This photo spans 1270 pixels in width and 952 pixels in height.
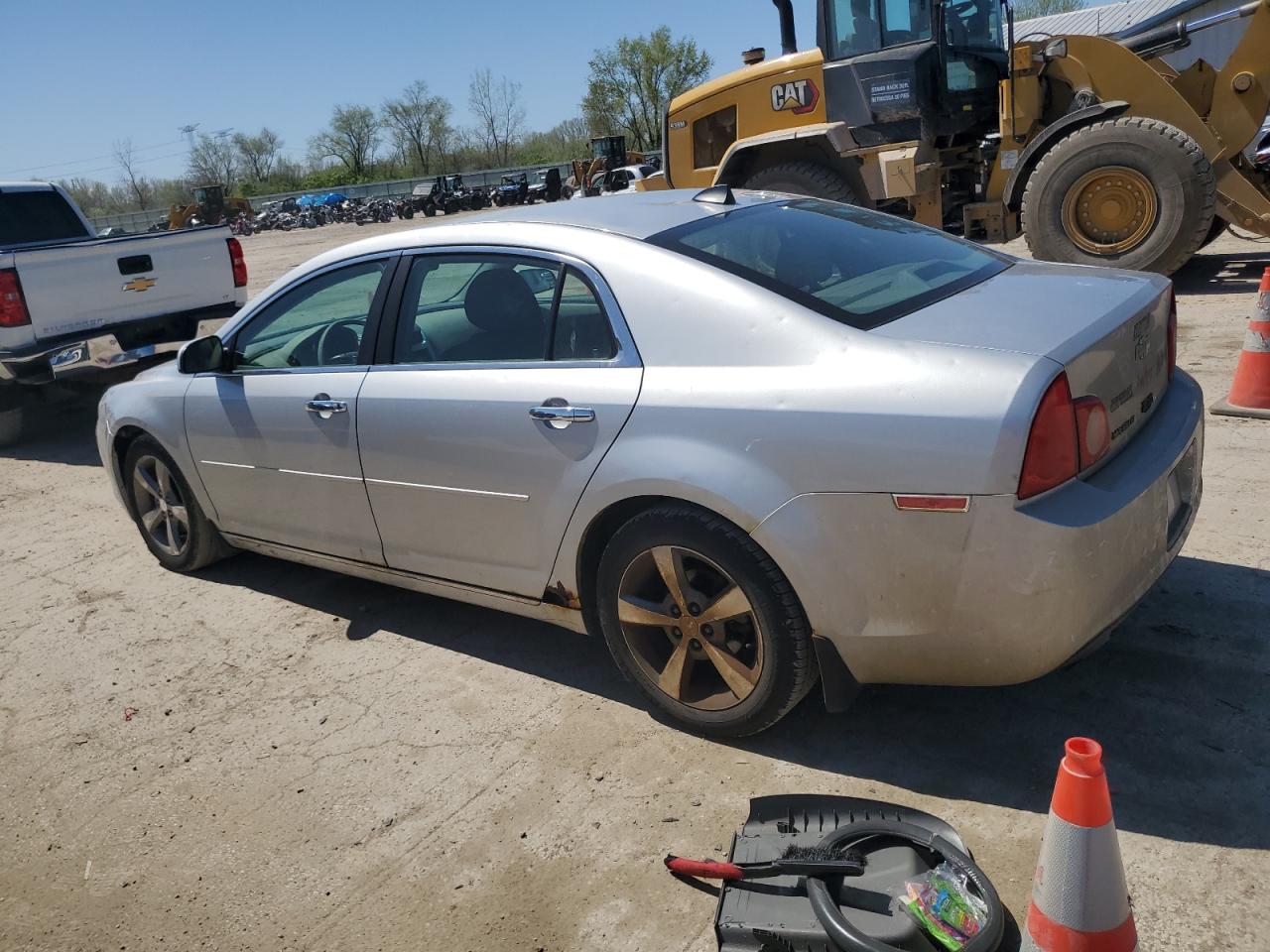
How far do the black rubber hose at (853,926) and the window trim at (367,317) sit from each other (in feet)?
8.03

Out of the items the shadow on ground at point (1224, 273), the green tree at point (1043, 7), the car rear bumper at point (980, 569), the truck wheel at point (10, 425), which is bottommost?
the shadow on ground at point (1224, 273)

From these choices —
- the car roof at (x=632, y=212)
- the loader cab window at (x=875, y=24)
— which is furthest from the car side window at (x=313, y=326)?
the loader cab window at (x=875, y=24)

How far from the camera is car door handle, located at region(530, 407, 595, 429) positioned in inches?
124

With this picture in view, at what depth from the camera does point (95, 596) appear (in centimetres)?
508

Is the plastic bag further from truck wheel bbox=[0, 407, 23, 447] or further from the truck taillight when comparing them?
truck wheel bbox=[0, 407, 23, 447]

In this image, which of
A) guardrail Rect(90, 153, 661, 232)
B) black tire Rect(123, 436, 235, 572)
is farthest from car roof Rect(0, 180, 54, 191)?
guardrail Rect(90, 153, 661, 232)

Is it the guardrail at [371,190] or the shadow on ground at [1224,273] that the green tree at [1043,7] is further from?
the shadow on ground at [1224,273]

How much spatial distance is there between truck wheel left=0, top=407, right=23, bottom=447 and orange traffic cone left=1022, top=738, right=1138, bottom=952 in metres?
9.18

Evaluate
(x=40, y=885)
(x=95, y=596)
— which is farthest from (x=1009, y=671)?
(x=95, y=596)

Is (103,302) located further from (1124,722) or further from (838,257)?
(1124,722)

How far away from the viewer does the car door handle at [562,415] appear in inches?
124

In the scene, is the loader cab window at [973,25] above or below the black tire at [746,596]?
above

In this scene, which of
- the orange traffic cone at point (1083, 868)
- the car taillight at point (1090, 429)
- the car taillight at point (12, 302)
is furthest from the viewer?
the car taillight at point (12, 302)

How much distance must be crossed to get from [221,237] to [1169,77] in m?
8.58
